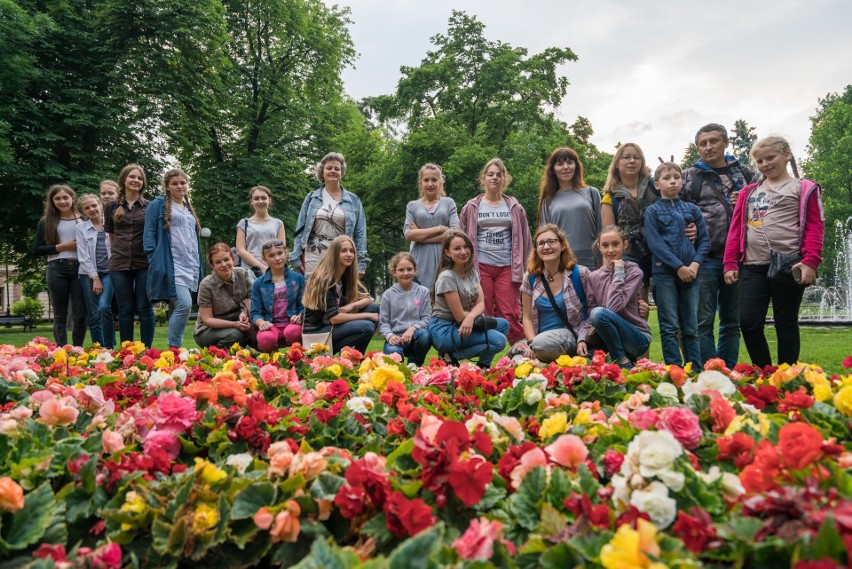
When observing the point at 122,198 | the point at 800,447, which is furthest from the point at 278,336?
the point at 800,447

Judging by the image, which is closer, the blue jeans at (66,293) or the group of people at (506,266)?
the group of people at (506,266)

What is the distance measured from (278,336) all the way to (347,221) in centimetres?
156

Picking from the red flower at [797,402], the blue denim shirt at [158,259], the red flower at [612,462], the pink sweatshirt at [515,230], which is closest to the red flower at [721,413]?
the red flower at [797,402]

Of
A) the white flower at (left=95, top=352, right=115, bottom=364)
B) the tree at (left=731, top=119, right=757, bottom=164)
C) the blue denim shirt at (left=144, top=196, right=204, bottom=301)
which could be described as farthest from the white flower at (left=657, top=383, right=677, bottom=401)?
the tree at (left=731, top=119, right=757, bottom=164)

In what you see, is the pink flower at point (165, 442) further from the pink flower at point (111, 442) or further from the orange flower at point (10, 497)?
the orange flower at point (10, 497)

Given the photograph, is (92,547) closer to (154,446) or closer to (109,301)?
(154,446)

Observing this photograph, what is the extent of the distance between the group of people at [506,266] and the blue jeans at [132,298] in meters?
0.02

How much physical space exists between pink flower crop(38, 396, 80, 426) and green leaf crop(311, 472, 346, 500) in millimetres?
1337

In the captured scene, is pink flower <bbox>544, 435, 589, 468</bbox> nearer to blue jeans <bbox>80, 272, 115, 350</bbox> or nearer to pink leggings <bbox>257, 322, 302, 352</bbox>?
pink leggings <bbox>257, 322, 302, 352</bbox>

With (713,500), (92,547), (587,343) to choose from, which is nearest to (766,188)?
(587,343)

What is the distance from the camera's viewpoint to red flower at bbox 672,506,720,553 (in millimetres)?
1331

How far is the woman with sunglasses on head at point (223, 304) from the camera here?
22.2 ft

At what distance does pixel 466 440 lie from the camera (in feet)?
5.71

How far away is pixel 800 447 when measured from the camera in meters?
1.39
